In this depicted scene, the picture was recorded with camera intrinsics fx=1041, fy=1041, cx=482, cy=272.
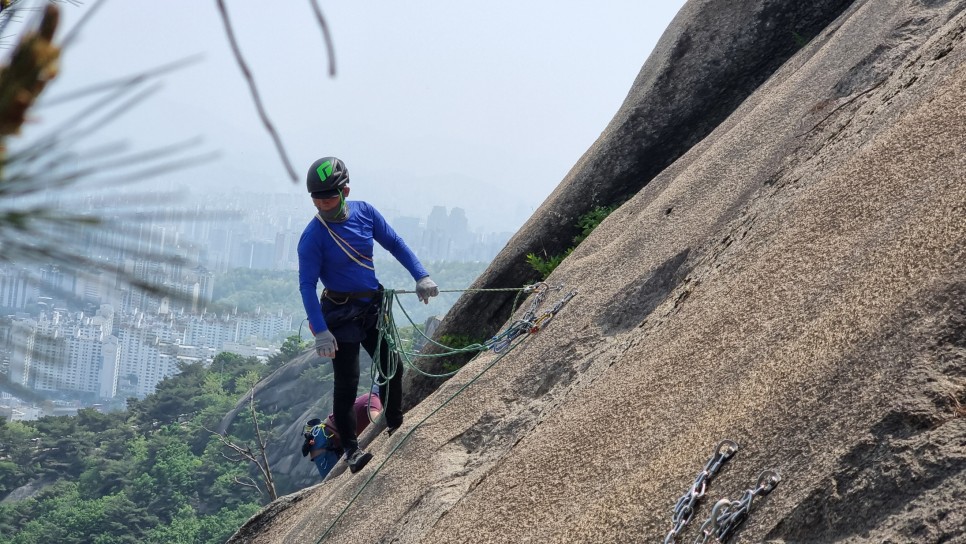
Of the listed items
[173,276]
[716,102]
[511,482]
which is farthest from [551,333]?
[173,276]

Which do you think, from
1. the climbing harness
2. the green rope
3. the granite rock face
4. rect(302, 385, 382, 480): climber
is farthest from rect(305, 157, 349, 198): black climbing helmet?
the granite rock face

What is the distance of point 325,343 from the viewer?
24.1 ft

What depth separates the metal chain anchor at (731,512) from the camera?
12.4ft

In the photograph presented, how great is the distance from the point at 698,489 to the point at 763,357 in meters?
0.76

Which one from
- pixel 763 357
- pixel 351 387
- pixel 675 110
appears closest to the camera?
pixel 763 357

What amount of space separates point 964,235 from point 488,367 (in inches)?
157

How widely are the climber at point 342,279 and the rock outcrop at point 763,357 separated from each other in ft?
1.72

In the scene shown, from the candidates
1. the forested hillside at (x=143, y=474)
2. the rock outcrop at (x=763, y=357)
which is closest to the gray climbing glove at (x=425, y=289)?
the rock outcrop at (x=763, y=357)

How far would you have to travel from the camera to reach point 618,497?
4.46m

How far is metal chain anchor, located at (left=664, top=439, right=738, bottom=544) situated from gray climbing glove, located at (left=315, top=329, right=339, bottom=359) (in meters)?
3.76

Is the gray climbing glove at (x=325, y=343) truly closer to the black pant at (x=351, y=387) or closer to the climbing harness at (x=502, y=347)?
the black pant at (x=351, y=387)

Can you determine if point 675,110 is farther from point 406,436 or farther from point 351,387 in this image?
point 406,436

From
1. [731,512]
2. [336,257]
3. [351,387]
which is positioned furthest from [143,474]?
[731,512]

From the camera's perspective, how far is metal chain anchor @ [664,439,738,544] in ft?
13.0
